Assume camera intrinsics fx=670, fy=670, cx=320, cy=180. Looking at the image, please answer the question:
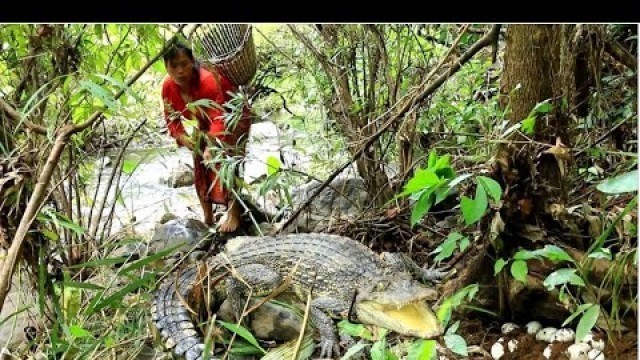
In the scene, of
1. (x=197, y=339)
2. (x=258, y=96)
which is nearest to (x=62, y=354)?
(x=197, y=339)

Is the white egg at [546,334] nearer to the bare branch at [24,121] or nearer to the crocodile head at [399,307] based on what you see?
the crocodile head at [399,307]

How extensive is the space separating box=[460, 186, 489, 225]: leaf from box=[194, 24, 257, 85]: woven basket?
820 mm

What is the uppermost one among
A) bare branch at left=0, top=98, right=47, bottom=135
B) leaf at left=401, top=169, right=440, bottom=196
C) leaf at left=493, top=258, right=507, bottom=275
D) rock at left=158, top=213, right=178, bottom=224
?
bare branch at left=0, top=98, right=47, bottom=135

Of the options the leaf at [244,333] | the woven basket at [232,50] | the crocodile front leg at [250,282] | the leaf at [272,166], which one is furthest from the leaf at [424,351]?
the woven basket at [232,50]

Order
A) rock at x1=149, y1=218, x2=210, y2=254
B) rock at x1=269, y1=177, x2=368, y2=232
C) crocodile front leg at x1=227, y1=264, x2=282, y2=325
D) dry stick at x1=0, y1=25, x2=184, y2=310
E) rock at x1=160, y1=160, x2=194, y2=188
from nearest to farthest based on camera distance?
dry stick at x1=0, y1=25, x2=184, y2=310 → crocodile front leg at x1=227, y1=264, x2=282, y2=325 → rock at x1=149, y1=218, x2=210, y2=254 → rock at x1=269, y1=177, x2=368, y2=232 → rock at x1=160, y1=160, x2=194, y2=188

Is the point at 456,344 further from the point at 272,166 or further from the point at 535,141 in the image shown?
the point at 272,166

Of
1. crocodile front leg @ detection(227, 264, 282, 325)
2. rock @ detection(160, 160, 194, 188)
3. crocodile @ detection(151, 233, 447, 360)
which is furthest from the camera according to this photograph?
rock @ detection(160, 160, 194, 188)

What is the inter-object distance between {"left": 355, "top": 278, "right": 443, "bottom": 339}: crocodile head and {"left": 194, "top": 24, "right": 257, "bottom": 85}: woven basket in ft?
2.00

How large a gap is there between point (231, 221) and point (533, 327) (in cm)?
80

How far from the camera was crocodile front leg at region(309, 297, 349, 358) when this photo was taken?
1.08 m

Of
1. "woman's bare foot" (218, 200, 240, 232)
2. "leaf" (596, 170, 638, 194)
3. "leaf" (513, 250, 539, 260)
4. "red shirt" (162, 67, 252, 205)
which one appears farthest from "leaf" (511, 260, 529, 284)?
"woman's bare foot" (218, 200, 240, 232)

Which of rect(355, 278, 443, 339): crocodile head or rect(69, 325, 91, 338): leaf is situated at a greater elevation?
rect(69, 325, 91, 338): leaf

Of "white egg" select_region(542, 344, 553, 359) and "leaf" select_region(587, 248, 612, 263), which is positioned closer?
"leaf" select_region(587, 248, 612, 263)

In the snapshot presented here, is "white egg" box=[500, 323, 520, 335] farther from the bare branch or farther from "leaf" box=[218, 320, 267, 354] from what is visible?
the bare branch
